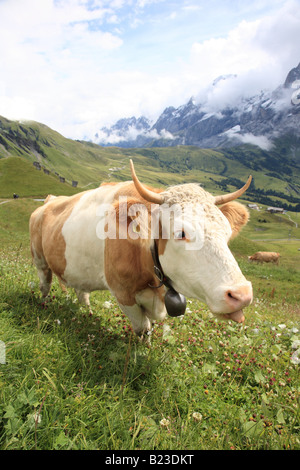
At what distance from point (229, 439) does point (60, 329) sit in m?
2.84

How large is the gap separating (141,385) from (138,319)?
1287mm

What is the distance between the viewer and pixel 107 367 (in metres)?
3.74

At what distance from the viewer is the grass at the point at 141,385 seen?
2627 millimetres

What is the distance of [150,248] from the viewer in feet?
13.3

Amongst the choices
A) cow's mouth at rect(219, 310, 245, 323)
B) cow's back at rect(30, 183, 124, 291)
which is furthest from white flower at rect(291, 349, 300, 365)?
cow's back at rect(30, 183, 124, 291)

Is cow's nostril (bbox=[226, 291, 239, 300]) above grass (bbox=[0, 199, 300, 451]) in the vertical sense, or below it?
above

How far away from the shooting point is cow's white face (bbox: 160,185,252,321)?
Answer: 10.00 ft

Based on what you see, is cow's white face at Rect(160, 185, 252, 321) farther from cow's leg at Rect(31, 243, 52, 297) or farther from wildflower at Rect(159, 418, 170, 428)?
cow's leg at Rect(31, 243, 52, 297)

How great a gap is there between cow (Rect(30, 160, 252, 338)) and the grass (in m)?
0.79

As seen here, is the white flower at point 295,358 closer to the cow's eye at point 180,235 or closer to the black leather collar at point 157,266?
the black leather collar at point 157,266

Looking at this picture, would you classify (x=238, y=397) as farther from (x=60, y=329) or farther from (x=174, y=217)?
(x=60, y=329)

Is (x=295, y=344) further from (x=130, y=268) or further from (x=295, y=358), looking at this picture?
(x=130, y=268)
